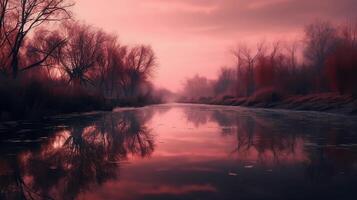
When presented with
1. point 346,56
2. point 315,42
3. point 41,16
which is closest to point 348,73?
point 346,56

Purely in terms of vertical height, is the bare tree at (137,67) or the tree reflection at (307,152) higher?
the bare tree at (137,67)

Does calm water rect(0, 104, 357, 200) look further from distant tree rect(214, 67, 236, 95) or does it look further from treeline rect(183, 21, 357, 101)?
distant tree rect(214, 67, 236, 95)

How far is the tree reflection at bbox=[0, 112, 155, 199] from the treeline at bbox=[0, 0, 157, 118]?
32.9 ft

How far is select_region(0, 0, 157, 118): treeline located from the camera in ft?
68.6

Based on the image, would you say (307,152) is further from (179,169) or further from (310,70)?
(310,70)

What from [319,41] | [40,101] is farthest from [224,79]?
[40,101]

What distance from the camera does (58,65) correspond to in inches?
1538

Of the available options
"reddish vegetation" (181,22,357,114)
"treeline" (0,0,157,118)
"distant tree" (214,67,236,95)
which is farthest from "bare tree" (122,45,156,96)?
"distant tree" (214,67,236,95)

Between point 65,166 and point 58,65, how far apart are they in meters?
34.1

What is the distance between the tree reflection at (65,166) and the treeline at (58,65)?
394 inches

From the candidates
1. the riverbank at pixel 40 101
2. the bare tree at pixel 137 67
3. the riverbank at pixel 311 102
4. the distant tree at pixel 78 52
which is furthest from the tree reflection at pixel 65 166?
the bare tree at pixel 137 67

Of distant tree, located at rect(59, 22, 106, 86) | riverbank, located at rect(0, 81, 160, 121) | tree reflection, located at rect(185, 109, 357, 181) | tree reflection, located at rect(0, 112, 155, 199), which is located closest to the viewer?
tree reflection, located at rect(0, 112, 155, 199)

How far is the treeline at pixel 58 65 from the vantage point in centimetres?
2091

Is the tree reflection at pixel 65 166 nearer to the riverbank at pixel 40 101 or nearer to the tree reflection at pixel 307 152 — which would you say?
the tree reflection at pixel 307 152
